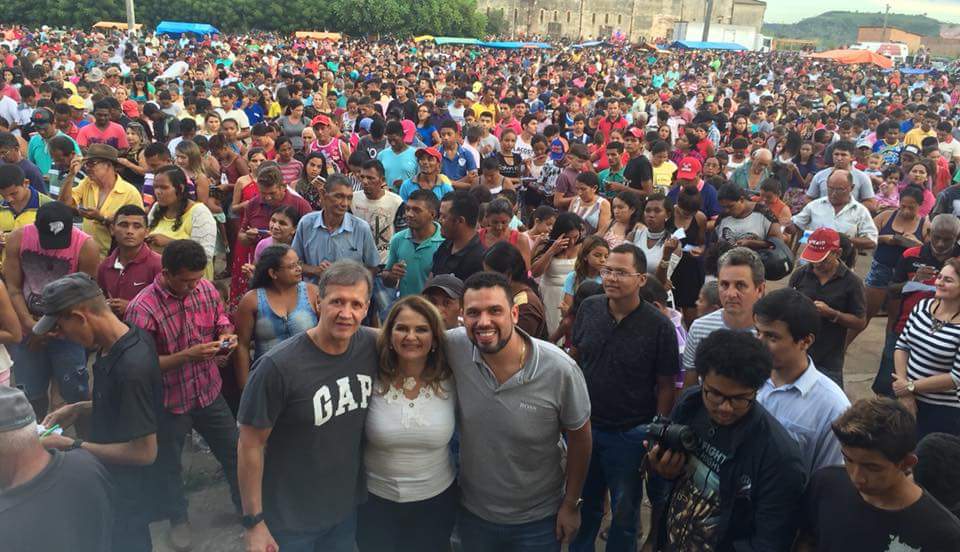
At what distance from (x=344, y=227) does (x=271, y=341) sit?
52.0 inches

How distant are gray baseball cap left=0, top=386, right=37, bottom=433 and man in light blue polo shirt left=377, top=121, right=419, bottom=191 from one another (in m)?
5.34

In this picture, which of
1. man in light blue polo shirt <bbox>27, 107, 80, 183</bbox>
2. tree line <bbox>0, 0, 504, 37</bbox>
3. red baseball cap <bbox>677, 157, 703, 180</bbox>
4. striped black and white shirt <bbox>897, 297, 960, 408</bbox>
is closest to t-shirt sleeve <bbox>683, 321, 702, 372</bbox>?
striped black and white shirt <bbox>897, 297, 960, 408</bbox>

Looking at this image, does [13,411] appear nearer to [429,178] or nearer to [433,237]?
[433,237]

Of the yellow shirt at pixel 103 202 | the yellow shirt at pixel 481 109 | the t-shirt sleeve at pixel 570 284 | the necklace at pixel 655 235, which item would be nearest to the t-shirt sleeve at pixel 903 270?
the necklace at pixel 655 235

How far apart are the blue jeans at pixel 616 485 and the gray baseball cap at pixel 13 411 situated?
7.66ft

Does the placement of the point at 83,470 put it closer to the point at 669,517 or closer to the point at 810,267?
the point at 669,517

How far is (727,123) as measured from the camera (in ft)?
41.5

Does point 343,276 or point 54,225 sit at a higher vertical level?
point 343,276

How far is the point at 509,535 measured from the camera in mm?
2910

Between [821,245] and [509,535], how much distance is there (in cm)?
270

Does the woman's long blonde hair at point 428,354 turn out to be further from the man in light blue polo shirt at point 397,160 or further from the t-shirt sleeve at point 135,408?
the man in light blue polo shirt at point 397,160

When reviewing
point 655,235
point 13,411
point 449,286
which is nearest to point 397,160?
point 655,235

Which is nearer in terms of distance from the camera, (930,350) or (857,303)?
(930,350)

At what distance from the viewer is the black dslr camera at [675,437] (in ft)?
8.36
